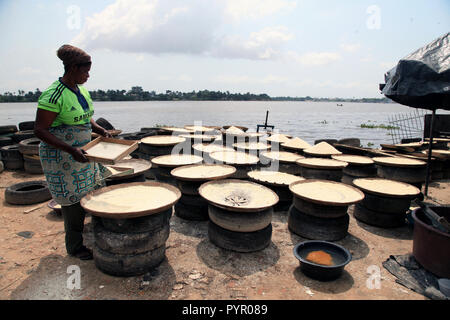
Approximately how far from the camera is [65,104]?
320 centimetres

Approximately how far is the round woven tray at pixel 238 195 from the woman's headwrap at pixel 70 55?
264 cm

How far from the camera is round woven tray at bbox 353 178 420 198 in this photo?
16.7 feet

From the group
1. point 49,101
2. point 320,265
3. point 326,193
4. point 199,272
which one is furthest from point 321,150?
point 49,101

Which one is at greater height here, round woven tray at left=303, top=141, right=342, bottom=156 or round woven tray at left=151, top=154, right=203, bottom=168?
round woven tray at left=303, top=141, right=342, bottom=156

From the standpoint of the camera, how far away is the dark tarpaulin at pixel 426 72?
4.41 m

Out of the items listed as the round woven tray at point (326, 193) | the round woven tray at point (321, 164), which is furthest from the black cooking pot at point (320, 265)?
the round woven tray at point (321, 164)

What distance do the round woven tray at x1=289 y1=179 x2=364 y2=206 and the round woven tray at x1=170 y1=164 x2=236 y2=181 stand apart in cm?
145

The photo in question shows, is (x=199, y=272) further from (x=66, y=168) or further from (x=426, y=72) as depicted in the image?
(x=426, y=72)

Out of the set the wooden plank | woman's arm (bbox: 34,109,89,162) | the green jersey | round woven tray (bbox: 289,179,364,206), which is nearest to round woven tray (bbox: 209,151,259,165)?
round woven tray (bbox: 289,179,364,206)

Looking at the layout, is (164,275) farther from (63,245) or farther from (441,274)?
(441,274)

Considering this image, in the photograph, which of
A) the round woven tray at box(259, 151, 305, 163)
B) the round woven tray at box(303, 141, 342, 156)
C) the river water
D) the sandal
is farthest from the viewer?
the river water

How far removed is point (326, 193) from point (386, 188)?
5.20 feet

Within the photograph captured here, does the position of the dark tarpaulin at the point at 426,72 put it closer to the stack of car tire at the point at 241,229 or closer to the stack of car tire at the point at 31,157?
the stack of car tire at the point at 241,229

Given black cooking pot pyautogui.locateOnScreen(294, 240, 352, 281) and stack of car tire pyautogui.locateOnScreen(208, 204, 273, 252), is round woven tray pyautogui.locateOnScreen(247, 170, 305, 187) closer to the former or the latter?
stack of car tire pyautogui.locateOnScreen(208, 204, 273, 252)
